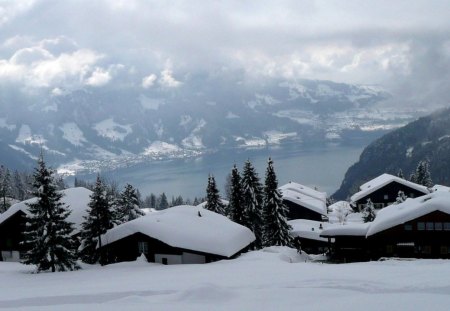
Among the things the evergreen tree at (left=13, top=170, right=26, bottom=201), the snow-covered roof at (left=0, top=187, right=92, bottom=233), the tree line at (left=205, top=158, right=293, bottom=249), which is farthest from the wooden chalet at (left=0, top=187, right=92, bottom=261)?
the evergreen tree at (left=13, top=170, right=26, bottom=201)

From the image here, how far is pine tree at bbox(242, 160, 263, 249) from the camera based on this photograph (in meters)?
54.5

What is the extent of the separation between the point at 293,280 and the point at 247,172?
35.7 m

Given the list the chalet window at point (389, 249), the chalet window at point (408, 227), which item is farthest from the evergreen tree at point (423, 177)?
the chalet window at point (389, 249)

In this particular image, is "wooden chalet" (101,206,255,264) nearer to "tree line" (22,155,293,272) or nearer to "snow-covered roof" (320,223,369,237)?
"tree line" (22,155,293,272)

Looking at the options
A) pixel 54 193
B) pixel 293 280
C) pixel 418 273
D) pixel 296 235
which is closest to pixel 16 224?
pixel 54 193

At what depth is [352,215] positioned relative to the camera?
85750 millimetres

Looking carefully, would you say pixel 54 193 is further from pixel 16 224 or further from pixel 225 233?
pixel 16 224

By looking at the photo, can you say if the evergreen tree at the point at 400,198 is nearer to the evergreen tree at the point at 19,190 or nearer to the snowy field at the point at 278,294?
the snowy field at the point at 278,294

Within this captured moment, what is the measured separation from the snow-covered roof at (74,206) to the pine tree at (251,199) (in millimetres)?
19487

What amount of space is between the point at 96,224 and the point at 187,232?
8399mm

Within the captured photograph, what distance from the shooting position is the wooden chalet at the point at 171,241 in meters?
38.2

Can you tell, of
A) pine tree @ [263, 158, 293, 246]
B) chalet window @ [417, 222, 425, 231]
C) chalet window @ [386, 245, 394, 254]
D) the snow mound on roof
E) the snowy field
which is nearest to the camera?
the snowy field

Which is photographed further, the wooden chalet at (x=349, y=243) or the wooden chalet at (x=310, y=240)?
the wooden chalet at (x=310, y=240)

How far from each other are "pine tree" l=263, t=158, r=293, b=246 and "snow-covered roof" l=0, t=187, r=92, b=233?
21.4 metres
